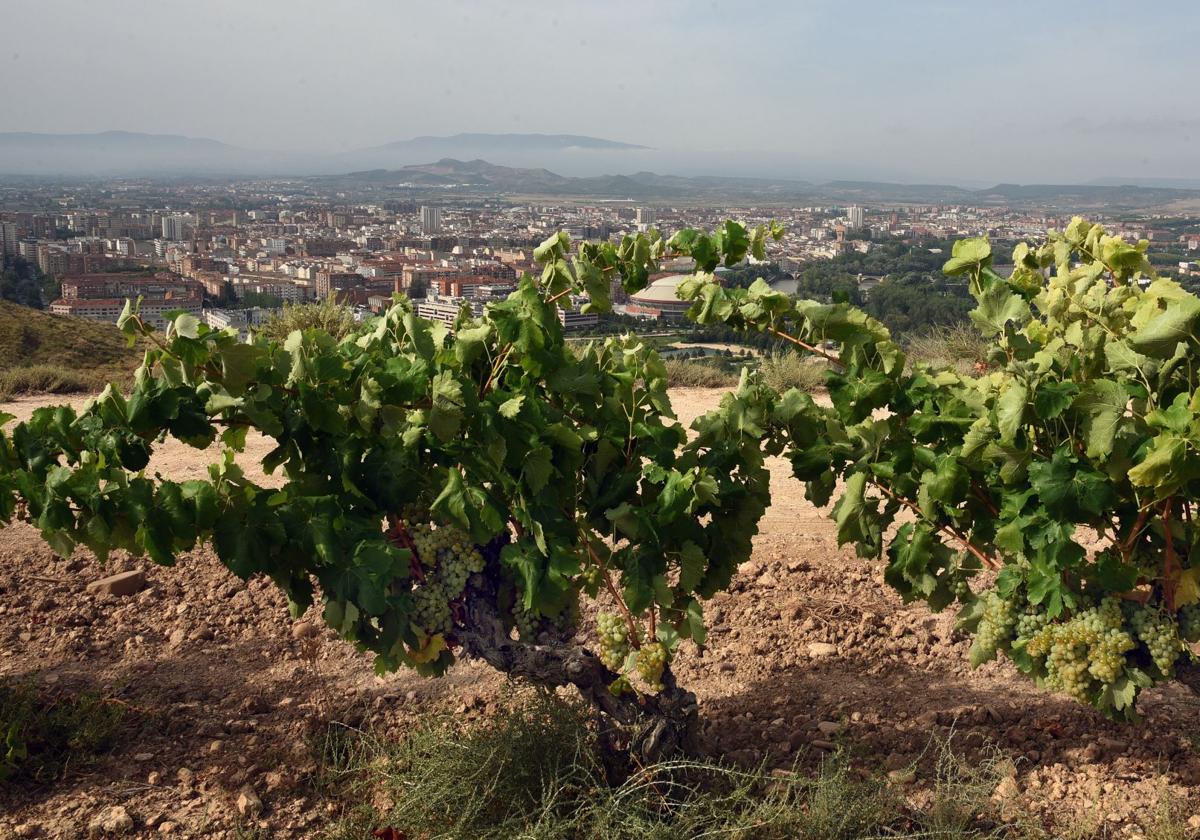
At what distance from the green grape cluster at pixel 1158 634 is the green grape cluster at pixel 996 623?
348mm

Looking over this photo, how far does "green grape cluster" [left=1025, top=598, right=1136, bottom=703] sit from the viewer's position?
115 inches

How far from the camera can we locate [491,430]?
2689 mm

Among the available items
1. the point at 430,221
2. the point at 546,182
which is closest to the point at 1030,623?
the point at 430,221

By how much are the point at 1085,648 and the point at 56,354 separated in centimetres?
1376

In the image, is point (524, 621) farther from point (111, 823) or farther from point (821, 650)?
point (821, 650)

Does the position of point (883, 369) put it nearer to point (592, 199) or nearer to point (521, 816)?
point (521, 816)

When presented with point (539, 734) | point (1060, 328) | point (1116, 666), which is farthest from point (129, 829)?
point (1060, 328)

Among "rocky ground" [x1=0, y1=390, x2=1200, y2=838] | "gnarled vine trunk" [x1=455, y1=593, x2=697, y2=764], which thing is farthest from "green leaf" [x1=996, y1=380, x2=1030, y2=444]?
"gnarled vine trunk" [x1=455, y1=593, x2=697, y2=764]

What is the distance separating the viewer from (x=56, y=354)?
13789 millimetres

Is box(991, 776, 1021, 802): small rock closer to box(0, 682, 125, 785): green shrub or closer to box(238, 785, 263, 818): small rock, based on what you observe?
box(238, 785, 263, 818): small rock

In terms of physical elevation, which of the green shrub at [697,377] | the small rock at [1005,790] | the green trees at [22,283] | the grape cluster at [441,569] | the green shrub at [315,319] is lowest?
the green trees at [22,283]

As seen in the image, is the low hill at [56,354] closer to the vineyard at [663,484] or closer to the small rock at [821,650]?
the vineyard at [663,484]

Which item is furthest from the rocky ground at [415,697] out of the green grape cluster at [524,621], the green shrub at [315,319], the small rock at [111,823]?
the green shrub at [315,319]

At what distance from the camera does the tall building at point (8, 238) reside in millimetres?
36406
